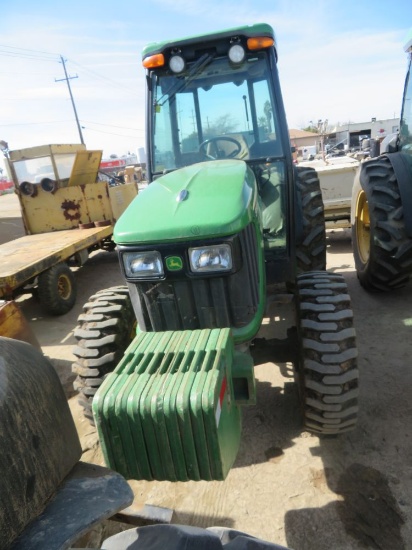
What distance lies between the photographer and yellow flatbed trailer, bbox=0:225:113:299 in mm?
5211

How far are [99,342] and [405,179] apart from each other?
3.47 m

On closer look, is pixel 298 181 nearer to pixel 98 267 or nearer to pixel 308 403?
pixel 308 403

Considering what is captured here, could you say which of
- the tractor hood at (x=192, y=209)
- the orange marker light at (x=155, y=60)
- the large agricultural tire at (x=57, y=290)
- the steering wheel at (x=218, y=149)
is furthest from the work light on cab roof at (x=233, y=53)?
the large agricultural tire at (x=57, y=290)

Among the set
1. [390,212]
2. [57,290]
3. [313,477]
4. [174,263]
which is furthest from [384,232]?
[57,290]

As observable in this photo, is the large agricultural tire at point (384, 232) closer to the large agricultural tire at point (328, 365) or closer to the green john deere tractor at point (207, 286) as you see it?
the green john deere tractor at point (207, 286)

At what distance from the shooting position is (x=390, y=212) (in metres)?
4.28

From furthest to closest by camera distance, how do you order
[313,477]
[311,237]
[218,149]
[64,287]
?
[64,287]
[311,237]
[218,149]
[313,477]

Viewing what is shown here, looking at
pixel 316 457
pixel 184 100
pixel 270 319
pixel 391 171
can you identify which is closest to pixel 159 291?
pixel 316 457

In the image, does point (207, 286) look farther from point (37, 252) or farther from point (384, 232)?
point (37, 252)

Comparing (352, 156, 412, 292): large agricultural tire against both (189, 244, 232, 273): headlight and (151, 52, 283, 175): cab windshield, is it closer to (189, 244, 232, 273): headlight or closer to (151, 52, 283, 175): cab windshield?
(151, 52, 283, 175): cab windshield

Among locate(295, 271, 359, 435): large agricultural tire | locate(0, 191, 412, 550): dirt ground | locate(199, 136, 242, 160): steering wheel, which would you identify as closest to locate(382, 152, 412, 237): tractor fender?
locate(0, 191, 412, 550): dirt ground

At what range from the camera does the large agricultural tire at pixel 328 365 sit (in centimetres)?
239

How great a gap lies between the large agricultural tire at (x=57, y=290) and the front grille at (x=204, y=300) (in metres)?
3.82

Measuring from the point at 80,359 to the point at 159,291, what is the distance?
81 cm
